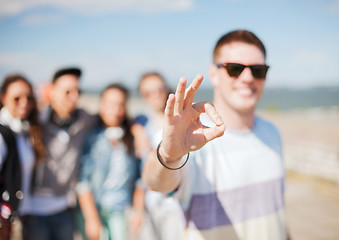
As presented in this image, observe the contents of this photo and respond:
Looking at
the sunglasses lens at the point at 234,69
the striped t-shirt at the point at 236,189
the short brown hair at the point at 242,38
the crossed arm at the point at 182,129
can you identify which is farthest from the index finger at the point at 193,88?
the short brown hair at the point at 242,38

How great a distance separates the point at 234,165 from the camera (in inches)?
65.0

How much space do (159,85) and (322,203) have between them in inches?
167

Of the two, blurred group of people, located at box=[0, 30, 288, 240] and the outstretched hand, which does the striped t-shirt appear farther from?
the outstretched hand

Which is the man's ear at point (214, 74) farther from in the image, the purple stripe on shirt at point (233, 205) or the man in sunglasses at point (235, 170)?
the purple stripe on shirt at point (233, 205)

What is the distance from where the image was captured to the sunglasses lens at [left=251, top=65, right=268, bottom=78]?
1.64m

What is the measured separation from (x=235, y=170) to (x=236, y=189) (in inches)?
4.6

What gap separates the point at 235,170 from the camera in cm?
165

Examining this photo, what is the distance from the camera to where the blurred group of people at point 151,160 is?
1.38 meters

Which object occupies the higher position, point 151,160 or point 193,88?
point 193,88

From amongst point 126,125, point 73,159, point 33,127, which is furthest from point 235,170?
point 33,127

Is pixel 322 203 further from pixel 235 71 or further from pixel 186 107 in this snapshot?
pixel 186 107

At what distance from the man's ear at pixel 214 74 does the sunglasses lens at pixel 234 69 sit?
12 centimetres

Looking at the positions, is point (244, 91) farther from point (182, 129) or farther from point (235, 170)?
point (182, 129)

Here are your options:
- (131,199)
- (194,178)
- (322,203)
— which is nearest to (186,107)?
(194,178)
